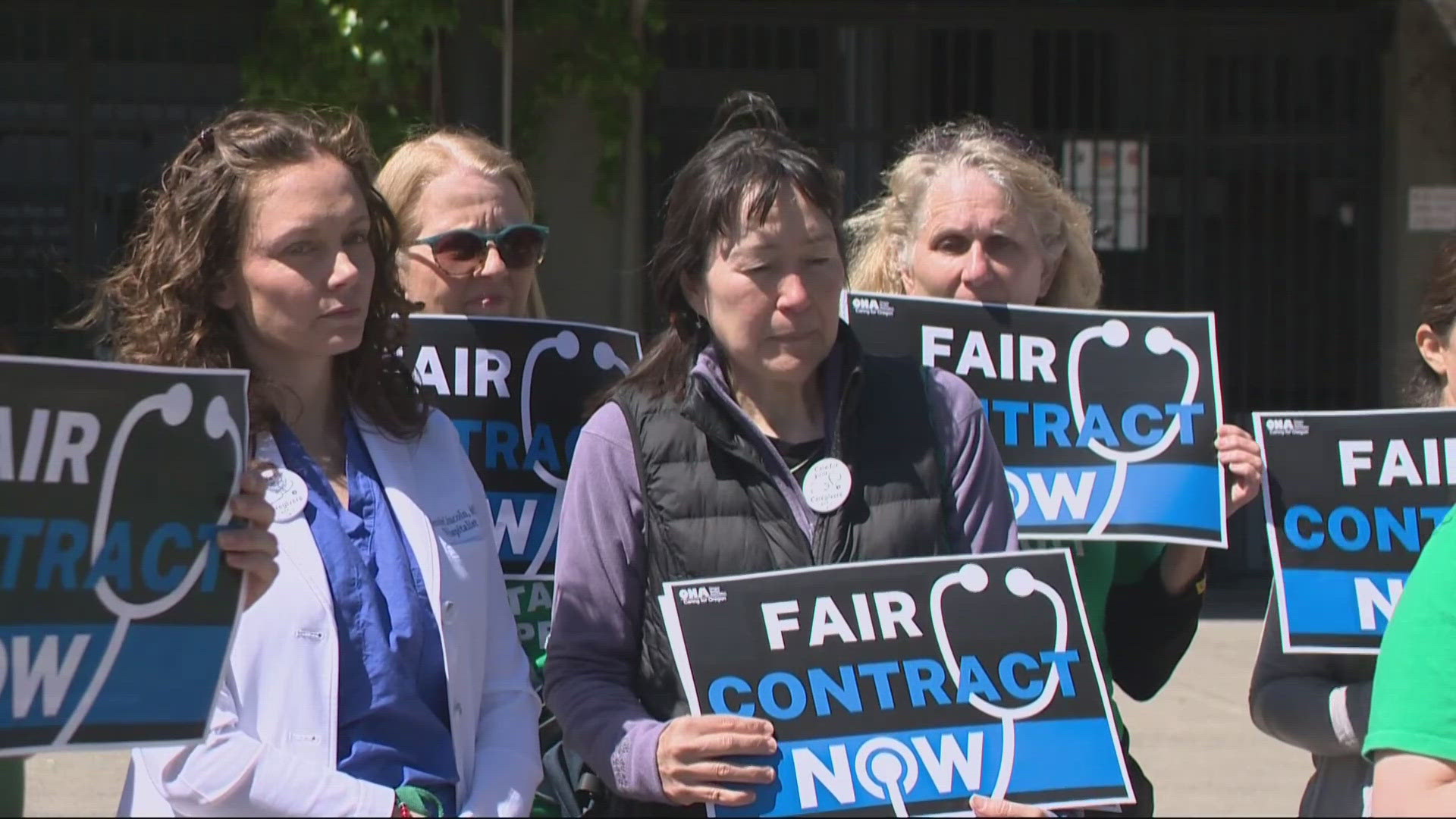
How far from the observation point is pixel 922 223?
11.0 feet

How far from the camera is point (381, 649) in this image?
2.40m

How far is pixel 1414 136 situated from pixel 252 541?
789cm

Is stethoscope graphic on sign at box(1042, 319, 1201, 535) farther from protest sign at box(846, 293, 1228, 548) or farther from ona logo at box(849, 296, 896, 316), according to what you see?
ona logo at box(849, 296, 896, 316)

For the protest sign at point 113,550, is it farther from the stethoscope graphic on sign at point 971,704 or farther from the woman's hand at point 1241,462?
the woman's hand at point 1241,462

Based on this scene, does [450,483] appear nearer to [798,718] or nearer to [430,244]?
[798,718]

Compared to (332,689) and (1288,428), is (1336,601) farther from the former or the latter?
(332,689)

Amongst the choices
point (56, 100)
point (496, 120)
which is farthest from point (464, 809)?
point (56, 100)

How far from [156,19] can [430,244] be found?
5.72m

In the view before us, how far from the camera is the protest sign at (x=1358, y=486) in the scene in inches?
121

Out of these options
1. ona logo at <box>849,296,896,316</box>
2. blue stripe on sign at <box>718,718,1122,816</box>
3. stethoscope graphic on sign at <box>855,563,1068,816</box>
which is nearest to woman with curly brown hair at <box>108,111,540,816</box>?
blue stripe on sign at <box>718,718,1122,816</box>

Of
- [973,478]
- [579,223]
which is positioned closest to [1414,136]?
[579,223]

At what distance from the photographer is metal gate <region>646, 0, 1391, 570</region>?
8773 millimetres

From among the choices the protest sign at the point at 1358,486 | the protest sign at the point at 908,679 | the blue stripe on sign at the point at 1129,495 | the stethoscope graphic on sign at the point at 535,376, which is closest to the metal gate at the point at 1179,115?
the stethoscope graphic on sign at the point at 535,376

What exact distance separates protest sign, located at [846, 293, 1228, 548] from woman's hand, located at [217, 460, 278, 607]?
1260 millimetres
